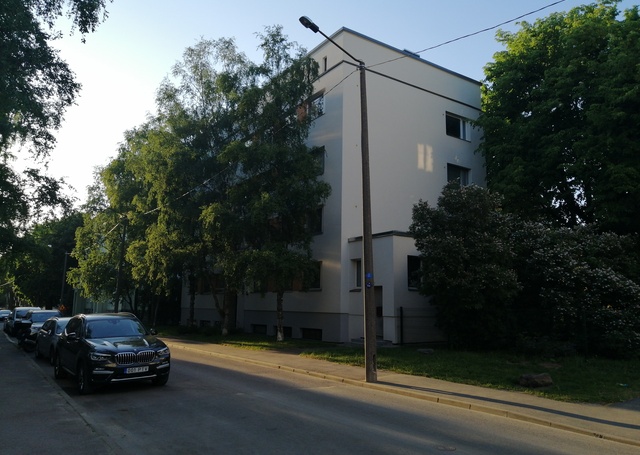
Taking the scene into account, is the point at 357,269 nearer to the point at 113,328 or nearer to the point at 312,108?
the point at 312,108

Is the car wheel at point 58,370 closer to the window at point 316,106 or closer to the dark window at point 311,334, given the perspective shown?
the dark window at point 311,334

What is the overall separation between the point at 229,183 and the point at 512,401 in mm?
17965

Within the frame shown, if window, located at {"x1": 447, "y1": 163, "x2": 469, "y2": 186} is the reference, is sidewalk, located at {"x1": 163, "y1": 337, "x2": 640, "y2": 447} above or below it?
below

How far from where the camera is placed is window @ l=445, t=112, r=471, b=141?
91.9 feet

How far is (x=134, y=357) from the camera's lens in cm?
1048

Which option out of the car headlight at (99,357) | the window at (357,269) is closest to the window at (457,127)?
the window at (357,269)

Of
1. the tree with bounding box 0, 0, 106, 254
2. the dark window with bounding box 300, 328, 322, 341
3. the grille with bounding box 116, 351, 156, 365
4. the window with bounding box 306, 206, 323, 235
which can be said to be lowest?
the dark window with bounding box 300, 328, 322, 341

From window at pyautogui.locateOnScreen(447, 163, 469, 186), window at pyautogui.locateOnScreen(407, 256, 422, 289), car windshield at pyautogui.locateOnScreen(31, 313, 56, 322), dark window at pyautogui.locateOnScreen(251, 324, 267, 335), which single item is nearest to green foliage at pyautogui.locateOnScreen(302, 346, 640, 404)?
window at pyautogui.locateOnScreen(407, 256, 422, 289)

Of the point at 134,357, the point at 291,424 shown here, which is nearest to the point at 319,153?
the point at 134,357

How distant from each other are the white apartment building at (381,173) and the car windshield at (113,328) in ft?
35.1

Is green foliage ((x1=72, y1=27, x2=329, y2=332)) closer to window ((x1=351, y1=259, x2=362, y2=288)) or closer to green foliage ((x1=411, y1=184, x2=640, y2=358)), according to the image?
window ((x1=351, y1=259, x2=362, y2=288))

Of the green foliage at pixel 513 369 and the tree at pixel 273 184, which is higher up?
the tree at pixel 273 184

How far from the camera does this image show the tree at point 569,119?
64.1 feet

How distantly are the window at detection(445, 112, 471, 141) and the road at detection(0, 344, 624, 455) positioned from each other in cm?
1998
